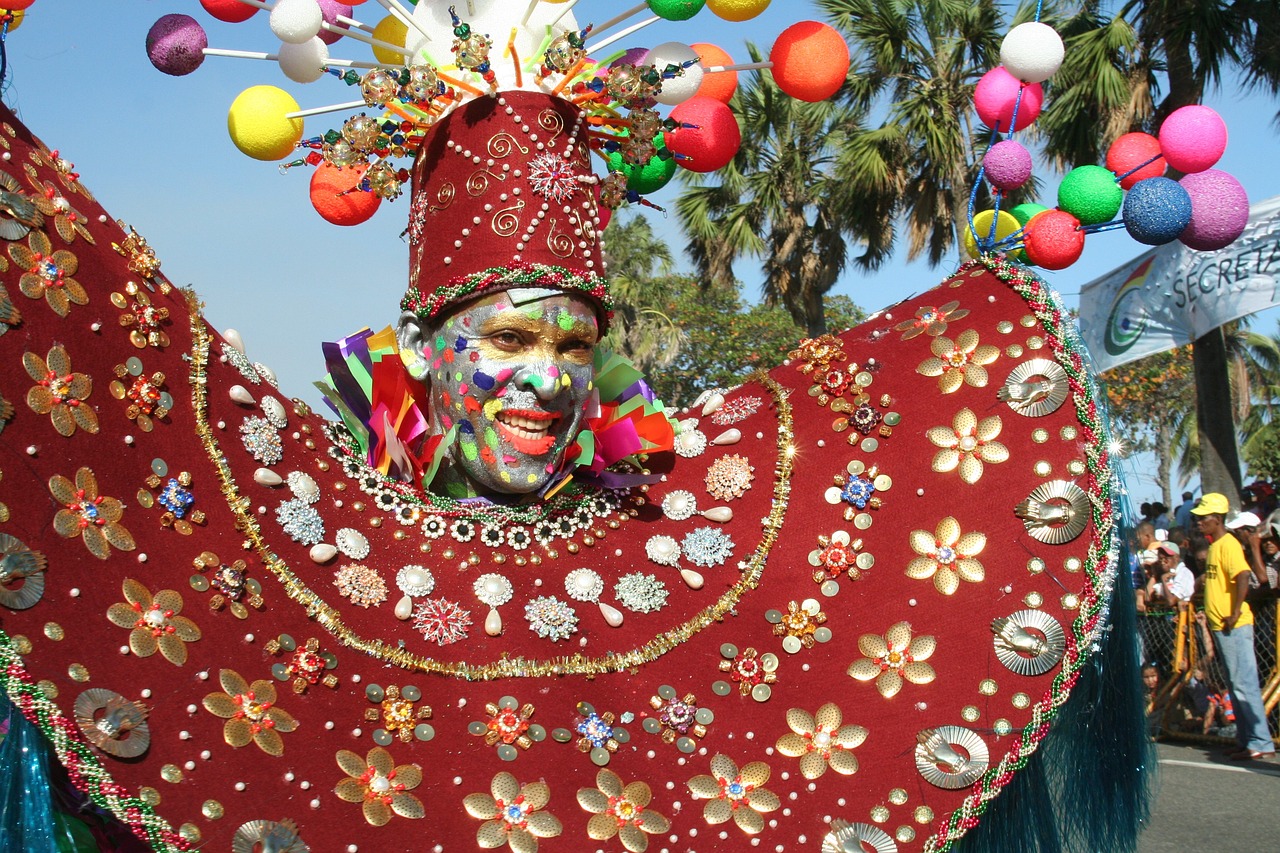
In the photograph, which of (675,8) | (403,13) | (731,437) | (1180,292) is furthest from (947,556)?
(1180,292)

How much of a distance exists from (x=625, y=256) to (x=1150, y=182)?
68.0 ft

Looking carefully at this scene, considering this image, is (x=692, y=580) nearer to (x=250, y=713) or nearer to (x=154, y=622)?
(x=250, y=713)

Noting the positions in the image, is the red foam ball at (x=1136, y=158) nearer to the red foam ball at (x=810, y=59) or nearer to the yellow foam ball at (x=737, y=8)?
the red foam ball at (x=810, y=59)

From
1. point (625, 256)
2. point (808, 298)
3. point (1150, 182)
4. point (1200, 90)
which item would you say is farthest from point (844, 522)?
point (625, 256)

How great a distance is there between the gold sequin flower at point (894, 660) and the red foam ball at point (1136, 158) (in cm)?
151

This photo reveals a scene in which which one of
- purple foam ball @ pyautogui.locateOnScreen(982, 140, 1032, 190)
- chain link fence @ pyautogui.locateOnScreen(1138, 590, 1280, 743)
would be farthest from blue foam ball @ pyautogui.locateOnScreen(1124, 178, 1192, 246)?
chain link fence @ pyautogui.locateOnScreen(1138, 590, 1280, 743)

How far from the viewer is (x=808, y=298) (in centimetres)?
1761

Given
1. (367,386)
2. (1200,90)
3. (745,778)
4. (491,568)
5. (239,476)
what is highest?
(1200,90)

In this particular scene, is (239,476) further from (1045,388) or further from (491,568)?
(1045,388)

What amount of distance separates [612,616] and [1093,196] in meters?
1.83

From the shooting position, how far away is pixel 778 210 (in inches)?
675

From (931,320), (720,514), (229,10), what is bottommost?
(720,514)

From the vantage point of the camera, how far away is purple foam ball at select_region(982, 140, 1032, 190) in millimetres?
3625

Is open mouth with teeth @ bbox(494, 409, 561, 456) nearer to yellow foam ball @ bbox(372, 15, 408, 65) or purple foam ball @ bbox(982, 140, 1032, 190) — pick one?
yellow foam ball @ bbox(372, 15, 408, 65)
